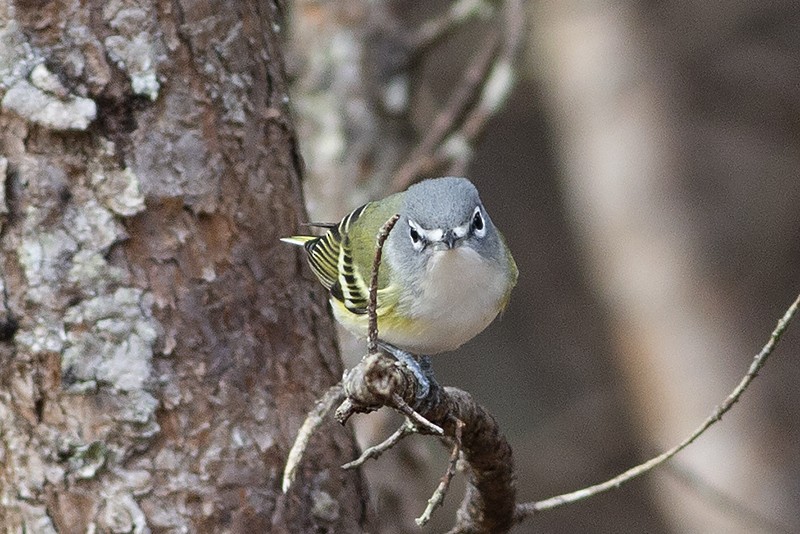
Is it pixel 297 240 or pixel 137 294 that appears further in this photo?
pixel 297 240

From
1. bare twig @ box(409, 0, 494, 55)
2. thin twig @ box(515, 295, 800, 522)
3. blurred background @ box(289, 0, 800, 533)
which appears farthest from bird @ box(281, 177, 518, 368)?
bare twig @ box(409, 0, 494, 55)

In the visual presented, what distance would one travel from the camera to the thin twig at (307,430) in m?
1.95

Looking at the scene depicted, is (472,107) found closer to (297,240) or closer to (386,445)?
(297,240)

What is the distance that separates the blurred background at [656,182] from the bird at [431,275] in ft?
4.93

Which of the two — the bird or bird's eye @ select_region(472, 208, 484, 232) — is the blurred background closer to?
the bird

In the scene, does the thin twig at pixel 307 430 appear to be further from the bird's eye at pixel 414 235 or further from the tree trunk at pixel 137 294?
the bird's eye at pixel 414 235

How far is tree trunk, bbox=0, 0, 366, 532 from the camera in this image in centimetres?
251

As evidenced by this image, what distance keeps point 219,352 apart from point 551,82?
14.3ft

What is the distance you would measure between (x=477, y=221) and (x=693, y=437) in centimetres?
86

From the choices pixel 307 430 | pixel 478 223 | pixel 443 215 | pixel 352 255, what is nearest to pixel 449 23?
pixel 352 255

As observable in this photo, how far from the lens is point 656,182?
5.90m

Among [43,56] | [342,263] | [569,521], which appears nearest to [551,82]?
[569,521]

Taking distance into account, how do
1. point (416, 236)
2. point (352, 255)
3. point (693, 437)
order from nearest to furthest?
point (693, 437) → point (416, 236) → point (352, 255)

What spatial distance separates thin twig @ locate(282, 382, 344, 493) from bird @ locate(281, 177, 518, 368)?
0.68 meters
